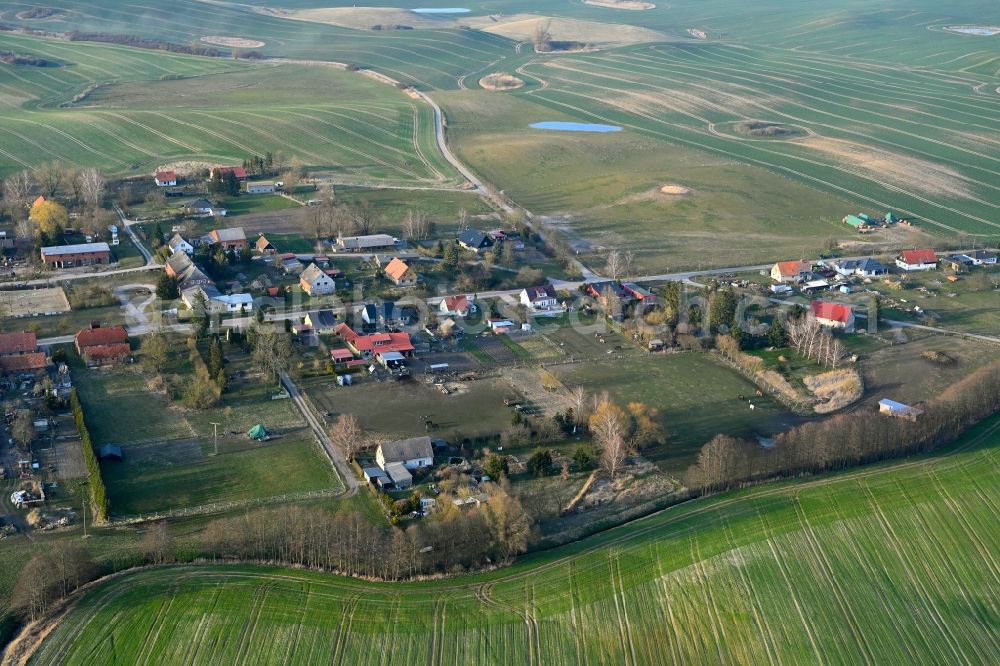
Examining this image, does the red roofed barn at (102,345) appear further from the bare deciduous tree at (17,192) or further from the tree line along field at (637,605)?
the bare deciduous tree at (17,192)

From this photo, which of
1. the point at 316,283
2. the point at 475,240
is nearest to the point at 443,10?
the point at 475,240

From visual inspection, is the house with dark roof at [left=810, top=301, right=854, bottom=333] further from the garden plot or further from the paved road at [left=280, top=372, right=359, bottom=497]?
the garden plot

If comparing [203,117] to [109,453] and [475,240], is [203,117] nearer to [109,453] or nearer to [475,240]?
[475,240]

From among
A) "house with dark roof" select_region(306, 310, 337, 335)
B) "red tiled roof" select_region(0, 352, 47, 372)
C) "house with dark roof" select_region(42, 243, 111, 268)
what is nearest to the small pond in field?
"house with dark roof" select_region(306, 310, 337, 335)

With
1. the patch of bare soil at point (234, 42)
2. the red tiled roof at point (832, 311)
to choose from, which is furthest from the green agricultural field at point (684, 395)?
the patch of bare soil at point (234, 42)

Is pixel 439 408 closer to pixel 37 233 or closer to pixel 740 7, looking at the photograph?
pixel 37 233

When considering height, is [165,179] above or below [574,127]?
above
